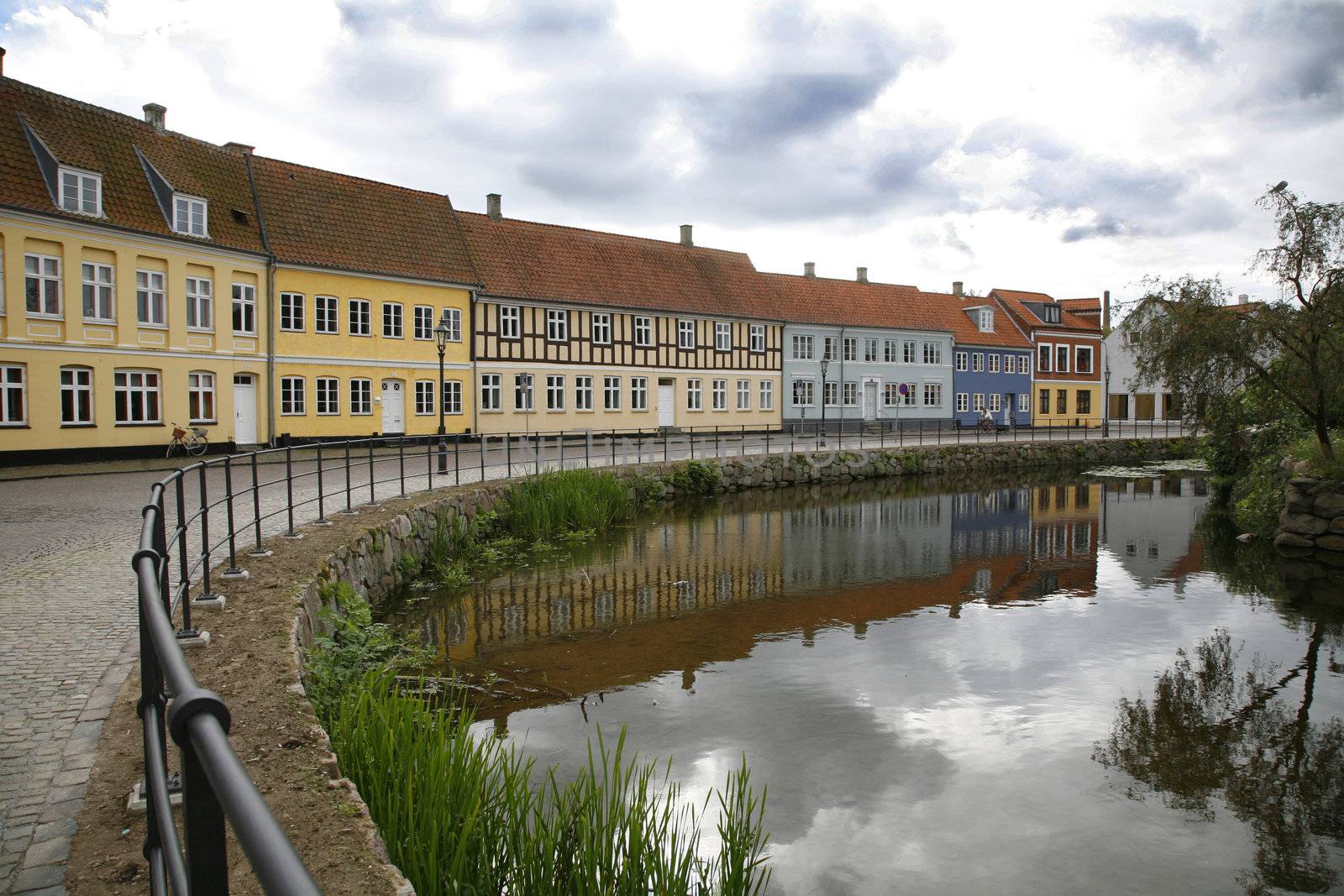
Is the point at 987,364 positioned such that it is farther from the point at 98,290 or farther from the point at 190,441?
the point at 98,290

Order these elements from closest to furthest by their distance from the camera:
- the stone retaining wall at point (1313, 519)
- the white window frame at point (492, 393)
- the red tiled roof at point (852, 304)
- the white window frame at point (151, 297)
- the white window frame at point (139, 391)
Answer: the stone retaining wall at point (1313, 519) < the white window frame at point (139, 391) < the white window frame at point (151, 297) < the white window frame at point (492, 393) < the red tiled roof at point (852, 304)

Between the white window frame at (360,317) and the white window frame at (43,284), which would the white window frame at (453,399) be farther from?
the white window frame at (43,284)

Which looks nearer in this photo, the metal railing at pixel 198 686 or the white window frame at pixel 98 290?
the metal railing at pixel 198 686

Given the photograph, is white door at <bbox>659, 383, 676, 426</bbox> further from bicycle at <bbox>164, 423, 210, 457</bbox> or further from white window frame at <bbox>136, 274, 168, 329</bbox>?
white window frame at <bbox>136, 274, 168, 329</bbox>

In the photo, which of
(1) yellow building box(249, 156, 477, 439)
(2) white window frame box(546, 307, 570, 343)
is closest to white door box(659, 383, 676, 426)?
(2) white window frame box(546, 307, 570, 343)

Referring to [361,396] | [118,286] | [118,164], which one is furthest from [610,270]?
[118,286]

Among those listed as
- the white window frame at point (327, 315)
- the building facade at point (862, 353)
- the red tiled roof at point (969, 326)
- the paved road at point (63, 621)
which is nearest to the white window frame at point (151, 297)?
the white window frame at point (327, 315)

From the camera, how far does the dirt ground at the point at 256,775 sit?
350 centimetres

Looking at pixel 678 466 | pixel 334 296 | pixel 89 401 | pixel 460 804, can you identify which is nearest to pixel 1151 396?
pixel 678 466

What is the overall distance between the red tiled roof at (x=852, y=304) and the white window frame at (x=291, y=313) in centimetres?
2379

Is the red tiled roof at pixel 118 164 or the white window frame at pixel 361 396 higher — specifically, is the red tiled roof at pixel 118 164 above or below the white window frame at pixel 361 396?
above

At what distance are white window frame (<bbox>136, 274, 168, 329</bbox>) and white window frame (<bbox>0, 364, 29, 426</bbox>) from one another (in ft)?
11.0

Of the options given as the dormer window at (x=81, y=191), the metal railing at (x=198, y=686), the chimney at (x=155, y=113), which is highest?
the chimney at (x=155, y=113)

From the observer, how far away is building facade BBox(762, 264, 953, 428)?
4794 centimetres
